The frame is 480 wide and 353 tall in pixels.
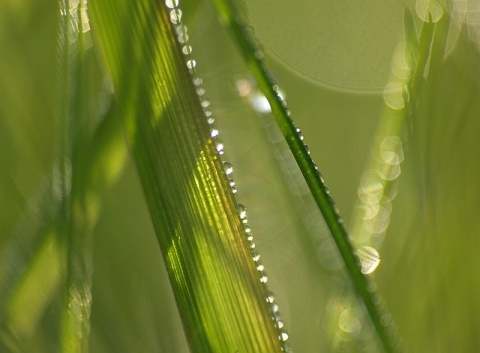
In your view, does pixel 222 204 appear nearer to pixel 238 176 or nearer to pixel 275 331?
pixel 275 331

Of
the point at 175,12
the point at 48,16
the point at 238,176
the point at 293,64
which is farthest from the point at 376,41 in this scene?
the point at 175,12

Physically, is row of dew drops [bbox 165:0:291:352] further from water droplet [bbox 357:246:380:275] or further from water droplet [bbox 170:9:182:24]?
water droplet [bbox 357:246:380:275]

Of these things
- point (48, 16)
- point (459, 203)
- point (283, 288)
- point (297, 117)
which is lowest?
point (283, 288)

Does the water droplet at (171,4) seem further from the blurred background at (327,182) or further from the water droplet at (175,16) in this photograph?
the blurred background at (327,182)

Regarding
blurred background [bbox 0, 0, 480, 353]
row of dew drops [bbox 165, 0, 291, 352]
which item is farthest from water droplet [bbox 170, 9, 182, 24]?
blurred background [bbox 0, 0, 480, 353]

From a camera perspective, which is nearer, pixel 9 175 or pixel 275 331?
pixel 275 331
